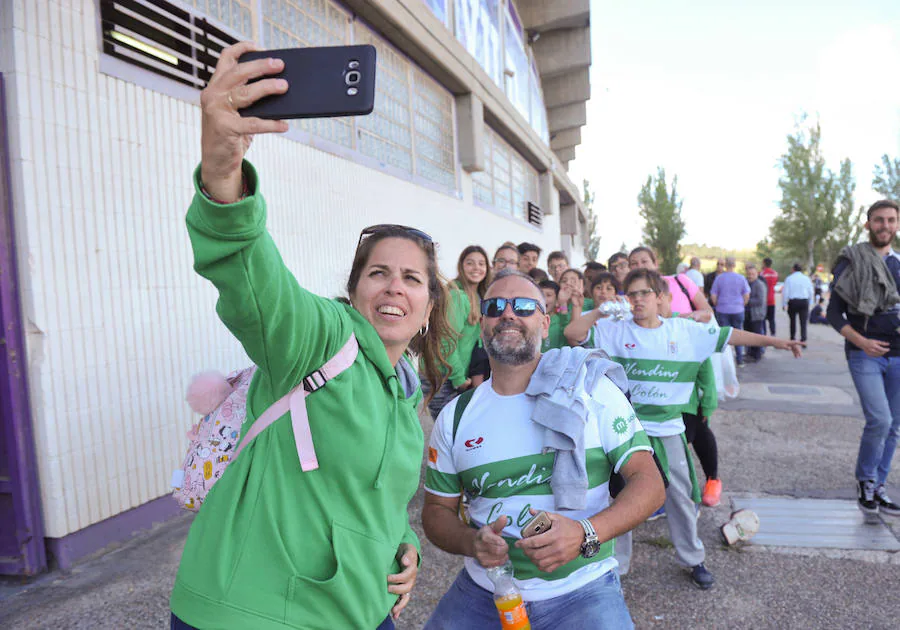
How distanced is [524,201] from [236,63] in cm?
1724

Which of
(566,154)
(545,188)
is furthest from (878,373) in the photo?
(566,154)

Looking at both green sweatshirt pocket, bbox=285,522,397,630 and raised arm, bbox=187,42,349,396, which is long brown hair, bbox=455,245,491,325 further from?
raised arm, bbox=187,42,349,396

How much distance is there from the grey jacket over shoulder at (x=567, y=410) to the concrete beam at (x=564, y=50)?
2148cm

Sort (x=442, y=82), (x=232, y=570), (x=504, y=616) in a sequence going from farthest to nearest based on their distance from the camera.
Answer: (x=442, y=82) < (x=504, y=616) < (x=232, y=570)

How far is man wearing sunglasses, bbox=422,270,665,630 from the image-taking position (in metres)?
1.97

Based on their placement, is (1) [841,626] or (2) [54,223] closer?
(1) [841,626]

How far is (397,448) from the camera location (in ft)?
4.80

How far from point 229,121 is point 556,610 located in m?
1.90

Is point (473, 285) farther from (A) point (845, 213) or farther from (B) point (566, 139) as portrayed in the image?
(A) point (845, 213)

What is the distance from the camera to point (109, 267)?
3914 millimetres

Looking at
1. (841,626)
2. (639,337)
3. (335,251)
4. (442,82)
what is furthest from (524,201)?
(841,626)

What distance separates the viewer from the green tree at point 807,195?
123 feet

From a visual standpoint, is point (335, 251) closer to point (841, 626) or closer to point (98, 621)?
point (98, 621)

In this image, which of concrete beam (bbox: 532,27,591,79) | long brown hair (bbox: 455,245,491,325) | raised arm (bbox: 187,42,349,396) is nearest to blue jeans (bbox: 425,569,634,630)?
raised arm (bbox: 187,42,349,396)
